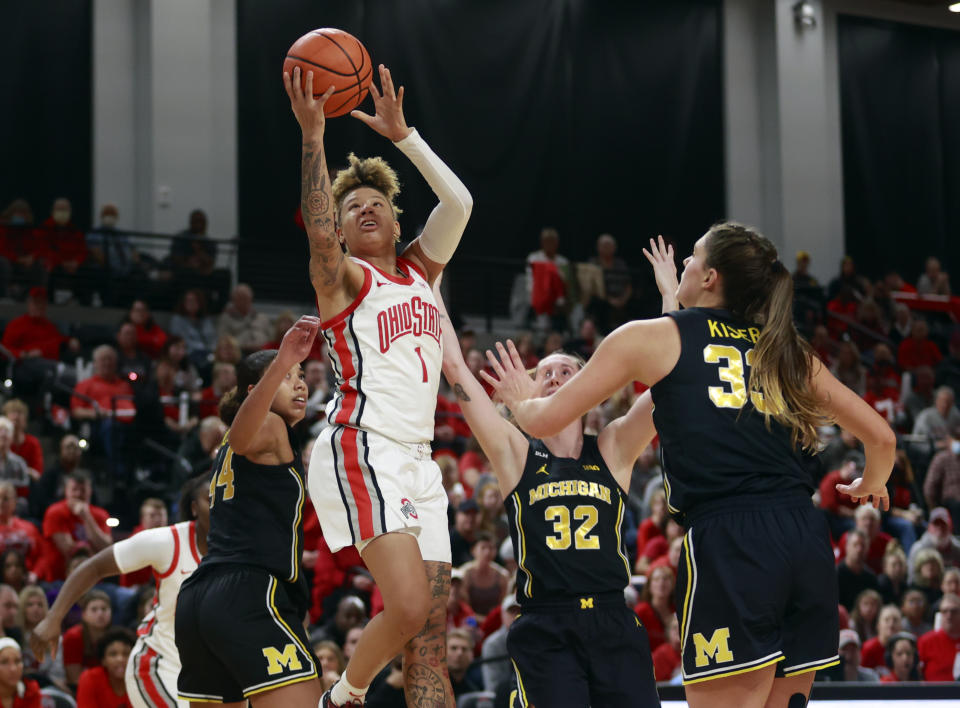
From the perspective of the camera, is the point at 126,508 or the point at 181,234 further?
the point at 181,234

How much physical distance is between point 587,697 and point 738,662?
3.48 ft

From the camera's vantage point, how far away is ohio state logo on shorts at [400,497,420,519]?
4.48 metres

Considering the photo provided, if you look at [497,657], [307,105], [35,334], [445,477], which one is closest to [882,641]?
Answer: [497,657]

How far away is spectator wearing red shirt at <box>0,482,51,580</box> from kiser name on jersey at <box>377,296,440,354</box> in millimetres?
5886

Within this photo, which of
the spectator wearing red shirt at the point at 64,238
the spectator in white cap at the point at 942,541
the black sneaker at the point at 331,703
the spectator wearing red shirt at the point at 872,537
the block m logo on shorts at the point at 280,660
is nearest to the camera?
the black sneaker at the point at 331,703

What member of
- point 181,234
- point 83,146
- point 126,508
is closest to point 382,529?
point 126,508

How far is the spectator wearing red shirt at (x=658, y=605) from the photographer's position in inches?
372

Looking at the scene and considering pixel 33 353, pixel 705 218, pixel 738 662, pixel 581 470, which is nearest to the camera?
pixel 738 662

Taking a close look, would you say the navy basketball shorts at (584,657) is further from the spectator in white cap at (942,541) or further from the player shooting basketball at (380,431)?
the spectator in white cap at (942,541)

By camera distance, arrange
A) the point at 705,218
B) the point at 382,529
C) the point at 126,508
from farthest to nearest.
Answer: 1. the point at 705,218
2. the point at 126,508
3. the point at 382,529

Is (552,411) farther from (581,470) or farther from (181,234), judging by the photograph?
(181,234)

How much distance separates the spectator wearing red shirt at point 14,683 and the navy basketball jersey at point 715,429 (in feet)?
16.7

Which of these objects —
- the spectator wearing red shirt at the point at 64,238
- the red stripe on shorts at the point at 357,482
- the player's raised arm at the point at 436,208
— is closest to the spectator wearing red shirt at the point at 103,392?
the spectator wearing red shirt at the point at 64,238

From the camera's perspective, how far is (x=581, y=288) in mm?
16984
